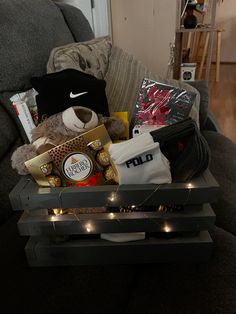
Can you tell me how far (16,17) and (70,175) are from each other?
2.14 ft

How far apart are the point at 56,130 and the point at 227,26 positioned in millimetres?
4959

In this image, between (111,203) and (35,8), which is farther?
(35,8)

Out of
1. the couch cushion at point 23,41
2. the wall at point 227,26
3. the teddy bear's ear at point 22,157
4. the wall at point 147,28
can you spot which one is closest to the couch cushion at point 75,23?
the couch cushion at point 23,41

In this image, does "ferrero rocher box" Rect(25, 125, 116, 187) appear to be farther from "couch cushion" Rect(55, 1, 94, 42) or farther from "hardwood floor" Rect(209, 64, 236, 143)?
"hardwood floor" Rect(209, 64, 236, 143)

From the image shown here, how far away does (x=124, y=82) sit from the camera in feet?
3.20

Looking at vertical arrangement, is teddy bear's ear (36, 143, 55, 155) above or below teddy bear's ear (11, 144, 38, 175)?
above

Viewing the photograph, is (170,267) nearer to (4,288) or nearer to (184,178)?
(184,178)

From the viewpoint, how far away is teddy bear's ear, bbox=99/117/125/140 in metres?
0.67

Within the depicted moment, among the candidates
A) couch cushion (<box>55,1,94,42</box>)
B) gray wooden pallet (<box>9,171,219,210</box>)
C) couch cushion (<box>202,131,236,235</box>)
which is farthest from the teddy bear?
couch cushion (<box>55,1,94,42</box>)

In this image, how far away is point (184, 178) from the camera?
19.8 inches

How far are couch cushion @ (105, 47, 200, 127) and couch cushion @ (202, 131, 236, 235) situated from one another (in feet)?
0.51

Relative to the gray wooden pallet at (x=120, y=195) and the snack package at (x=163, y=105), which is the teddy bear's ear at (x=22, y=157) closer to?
the gray wooden pallet at (x=120, y=195)

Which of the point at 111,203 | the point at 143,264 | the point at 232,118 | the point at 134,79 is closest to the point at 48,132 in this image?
the point at 111,203

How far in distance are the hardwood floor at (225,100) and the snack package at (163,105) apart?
148cm
